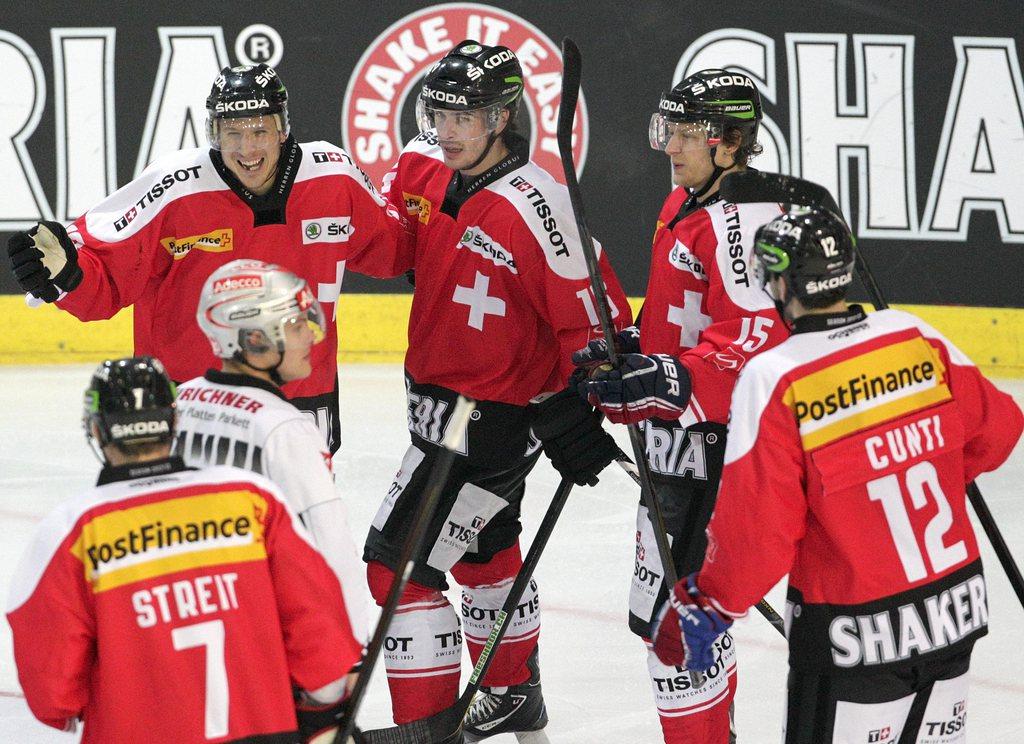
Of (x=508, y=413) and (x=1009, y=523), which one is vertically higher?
(x=508, y=413)

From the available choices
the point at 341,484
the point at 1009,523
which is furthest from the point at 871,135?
the point at 341,484

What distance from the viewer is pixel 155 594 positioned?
2.16m

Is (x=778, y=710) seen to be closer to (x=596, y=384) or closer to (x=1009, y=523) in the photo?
(x=596, y=384)

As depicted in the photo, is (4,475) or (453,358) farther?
(4,475)

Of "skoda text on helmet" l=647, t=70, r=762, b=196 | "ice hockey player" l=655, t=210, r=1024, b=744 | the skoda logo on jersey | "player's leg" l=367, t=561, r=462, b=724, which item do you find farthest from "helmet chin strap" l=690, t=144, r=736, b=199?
"player's leg" l=367, t=561, r=462, b=724

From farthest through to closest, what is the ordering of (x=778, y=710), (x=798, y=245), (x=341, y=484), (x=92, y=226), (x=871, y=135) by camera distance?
1. (x=871, y=135)
2. (x=341, y=484)
3. (x=778, y=710)
4. (x=92, y=226)
5. (x=798, y=245)

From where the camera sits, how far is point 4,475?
5.89 meters

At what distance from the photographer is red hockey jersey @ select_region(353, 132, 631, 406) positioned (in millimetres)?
3508

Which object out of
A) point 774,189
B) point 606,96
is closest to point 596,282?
point 774,189

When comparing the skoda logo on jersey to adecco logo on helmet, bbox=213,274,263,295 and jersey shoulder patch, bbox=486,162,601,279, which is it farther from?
adecco logo on helmet, bbox=213,274,263,295

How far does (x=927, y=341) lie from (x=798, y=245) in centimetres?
28

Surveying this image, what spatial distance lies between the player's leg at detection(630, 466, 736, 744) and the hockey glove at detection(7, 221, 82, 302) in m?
1.45

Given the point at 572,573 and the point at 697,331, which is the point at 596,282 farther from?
the point at 572,573

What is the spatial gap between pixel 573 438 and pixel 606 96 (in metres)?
4.18
